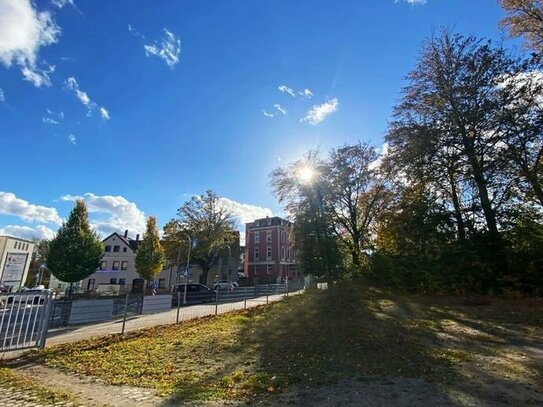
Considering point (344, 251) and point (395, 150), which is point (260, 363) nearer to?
point (395, 150)

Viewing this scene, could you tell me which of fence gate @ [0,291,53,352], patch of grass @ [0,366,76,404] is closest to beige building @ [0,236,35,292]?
fence gate @ [0,291,53,352]

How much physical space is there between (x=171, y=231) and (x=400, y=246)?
38.1 m

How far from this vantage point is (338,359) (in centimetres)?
720

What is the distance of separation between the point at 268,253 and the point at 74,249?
4004 centimetres

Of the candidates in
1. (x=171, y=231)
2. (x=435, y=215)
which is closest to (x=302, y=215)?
(x=435, y=215)

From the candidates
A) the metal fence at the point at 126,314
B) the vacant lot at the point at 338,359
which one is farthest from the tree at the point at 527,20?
the metal fence at the point at 126,314

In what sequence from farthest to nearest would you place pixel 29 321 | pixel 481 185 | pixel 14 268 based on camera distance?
1. pixel 14 268
2. pixel 481 185
3. pixel 29 321

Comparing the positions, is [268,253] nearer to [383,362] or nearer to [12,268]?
[12,268]

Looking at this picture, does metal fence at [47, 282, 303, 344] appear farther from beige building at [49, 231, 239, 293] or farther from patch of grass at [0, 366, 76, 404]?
beige building at [49, 231, 239, 293]

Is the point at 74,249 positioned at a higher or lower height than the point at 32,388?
higher

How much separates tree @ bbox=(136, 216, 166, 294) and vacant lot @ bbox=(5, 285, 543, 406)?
32.6m

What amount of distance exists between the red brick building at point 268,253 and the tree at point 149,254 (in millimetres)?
25528

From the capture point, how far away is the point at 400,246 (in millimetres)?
22547

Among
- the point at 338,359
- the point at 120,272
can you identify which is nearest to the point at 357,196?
the point at 338,359
